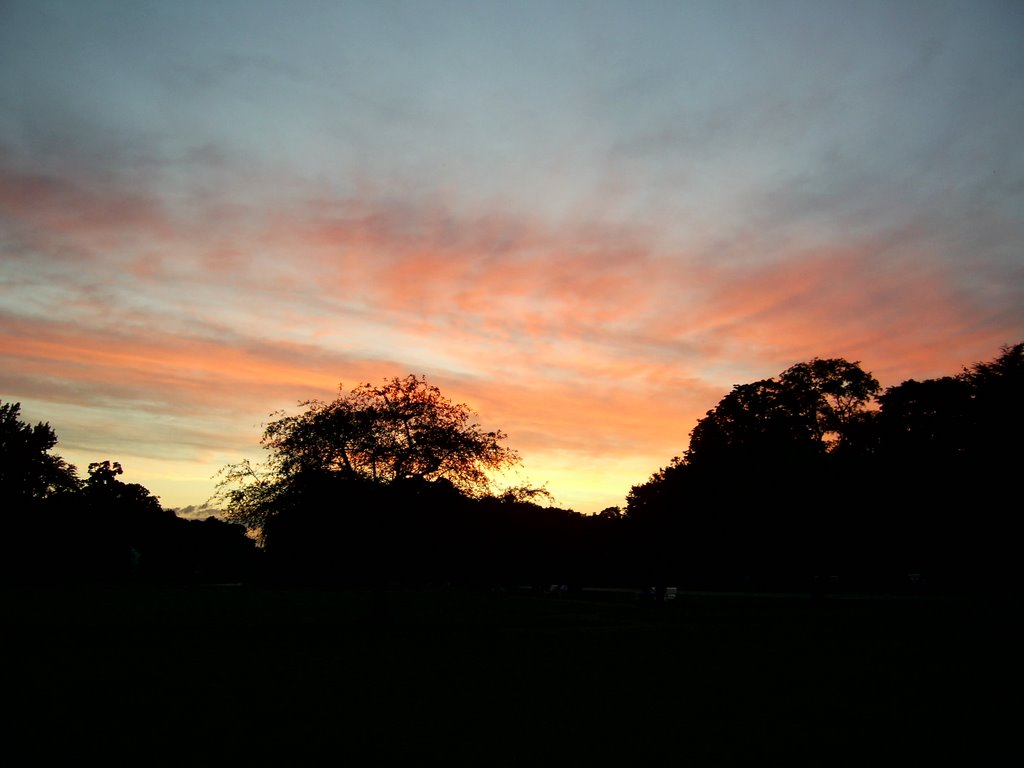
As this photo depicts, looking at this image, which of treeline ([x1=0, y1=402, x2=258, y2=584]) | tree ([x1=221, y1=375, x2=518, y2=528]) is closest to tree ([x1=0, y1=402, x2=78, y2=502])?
treeline ([x1=0, y1=402, x2=258, y2=584])

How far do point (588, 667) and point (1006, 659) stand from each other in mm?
11097

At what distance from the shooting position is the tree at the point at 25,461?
9969cm

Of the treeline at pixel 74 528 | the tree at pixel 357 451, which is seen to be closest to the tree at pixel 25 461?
the treeline at pixel 74 528

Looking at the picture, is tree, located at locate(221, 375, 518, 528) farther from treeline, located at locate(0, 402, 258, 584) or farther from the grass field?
treeline, located at locate(0, 402, 258, 584)

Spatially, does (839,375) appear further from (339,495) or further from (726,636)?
(339,495)

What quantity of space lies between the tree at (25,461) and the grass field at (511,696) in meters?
82.4

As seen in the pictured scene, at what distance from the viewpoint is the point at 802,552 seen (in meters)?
57.0

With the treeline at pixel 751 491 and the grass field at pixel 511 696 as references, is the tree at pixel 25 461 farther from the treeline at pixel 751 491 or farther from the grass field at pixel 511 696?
the grass field at pixel 511 696

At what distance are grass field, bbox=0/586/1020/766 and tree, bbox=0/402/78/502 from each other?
270 ft

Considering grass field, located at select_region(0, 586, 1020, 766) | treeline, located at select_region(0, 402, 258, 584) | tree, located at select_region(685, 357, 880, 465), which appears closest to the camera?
grass field, located at select_region(0, 586, 1020, 766)

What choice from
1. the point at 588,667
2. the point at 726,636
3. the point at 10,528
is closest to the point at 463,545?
the point at 726,636

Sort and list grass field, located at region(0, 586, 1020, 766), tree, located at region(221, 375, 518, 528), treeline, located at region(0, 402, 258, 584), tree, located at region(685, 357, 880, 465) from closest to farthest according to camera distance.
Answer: grass field, located at region(0, 586, 1020, 766), tree, located at region(221, 375, 518, 528), tree, located at region(685, 357, 880, 465), treeline, located at region(0, 402, 258, 584)

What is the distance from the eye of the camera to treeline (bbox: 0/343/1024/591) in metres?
40.8

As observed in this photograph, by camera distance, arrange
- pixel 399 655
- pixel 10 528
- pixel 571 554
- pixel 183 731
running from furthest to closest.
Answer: pixel 571 554 → pixel 10 528 → pixel 399 655 → pixel 183 731
